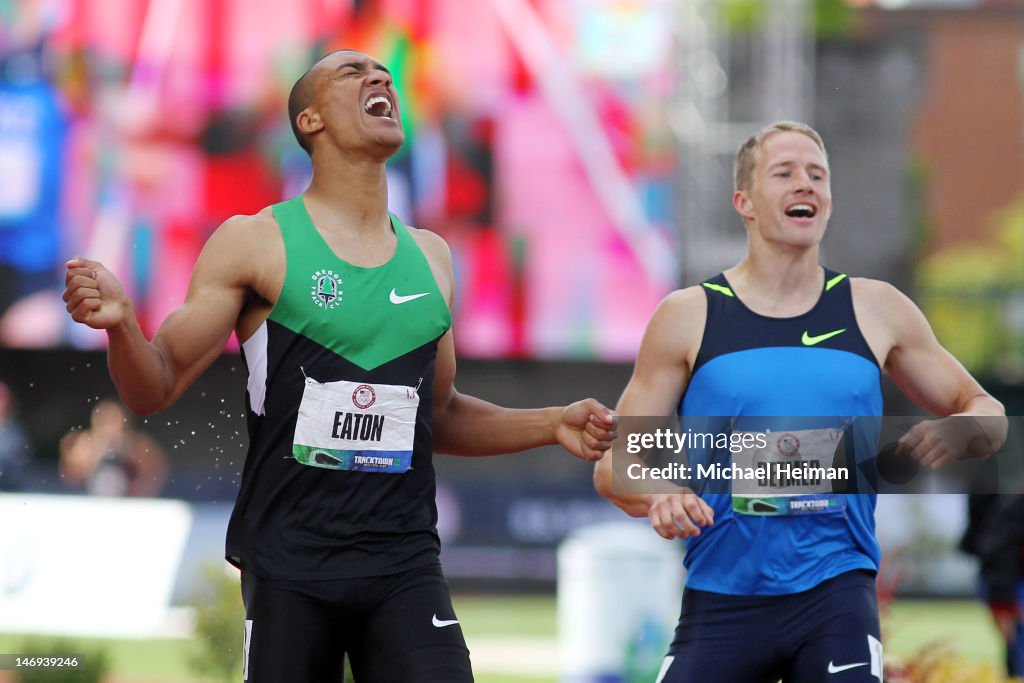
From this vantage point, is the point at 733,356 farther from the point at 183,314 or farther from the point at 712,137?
the point at 712,137

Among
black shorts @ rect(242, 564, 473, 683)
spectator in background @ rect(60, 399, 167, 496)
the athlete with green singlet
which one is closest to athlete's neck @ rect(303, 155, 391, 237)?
the athlete with green singlet

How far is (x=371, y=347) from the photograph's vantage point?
12.9 ft

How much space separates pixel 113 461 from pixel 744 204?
8.25 m

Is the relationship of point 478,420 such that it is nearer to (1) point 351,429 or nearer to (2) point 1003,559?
(1) point 351,429

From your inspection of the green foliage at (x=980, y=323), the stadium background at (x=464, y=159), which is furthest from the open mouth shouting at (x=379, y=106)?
the green foliage at (x=980, y=323)

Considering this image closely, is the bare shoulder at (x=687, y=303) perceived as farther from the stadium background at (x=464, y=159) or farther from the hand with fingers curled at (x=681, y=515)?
the stadium background at (x=464, y=159)

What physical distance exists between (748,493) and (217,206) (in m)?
12.5

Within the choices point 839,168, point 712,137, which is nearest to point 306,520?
point 712,137

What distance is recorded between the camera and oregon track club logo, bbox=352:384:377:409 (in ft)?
12.7

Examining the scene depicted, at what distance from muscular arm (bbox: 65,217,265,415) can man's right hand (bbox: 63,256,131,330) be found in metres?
0.02

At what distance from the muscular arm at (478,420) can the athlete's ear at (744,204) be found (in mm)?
925

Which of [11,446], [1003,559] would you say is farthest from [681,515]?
[11,446]

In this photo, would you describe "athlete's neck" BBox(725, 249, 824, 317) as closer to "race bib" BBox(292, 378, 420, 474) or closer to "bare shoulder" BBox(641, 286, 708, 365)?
"bare shoulder" BBox(641, 286, 708, 365)

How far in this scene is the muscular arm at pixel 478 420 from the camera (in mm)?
3996
